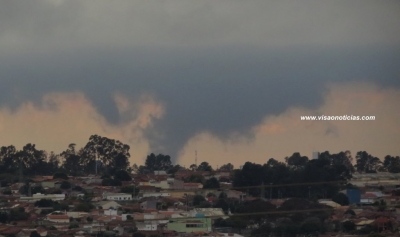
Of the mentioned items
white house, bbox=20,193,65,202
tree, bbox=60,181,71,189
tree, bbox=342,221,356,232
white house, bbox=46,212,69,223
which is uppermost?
tree, bbox=60,181,71,189

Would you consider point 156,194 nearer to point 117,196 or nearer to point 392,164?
point 117,196

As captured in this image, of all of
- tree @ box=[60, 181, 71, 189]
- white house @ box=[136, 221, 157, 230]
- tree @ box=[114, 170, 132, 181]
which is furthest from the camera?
tree @ box=[114, 170, 132, 181]

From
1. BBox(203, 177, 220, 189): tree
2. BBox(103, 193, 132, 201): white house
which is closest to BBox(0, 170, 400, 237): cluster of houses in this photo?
BBox(103, 193, 132, 201): white house

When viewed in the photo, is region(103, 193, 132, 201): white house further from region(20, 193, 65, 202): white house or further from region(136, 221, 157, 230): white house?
region(136, 221, 157, 230): white house

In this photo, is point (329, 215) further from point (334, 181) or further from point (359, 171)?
point (359, 171)

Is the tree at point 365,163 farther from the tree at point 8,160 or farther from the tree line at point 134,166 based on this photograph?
the tree at point 8,160
